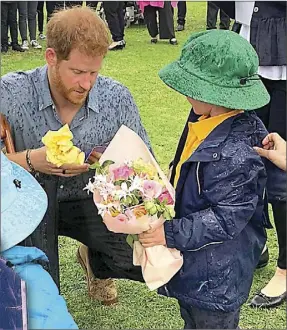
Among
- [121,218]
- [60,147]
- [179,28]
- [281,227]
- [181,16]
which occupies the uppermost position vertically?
[60,147]

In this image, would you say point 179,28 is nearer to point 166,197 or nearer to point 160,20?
point 160,20

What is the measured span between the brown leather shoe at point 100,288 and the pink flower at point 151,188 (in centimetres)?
98

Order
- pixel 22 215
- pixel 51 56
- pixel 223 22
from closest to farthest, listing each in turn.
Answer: pixel 22 215 < pixel 51 56 < pixel 223 22

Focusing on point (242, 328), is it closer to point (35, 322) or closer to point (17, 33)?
point (35, 322)

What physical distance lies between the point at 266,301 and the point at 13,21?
17.3ft

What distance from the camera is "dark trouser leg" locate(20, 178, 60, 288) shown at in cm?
232

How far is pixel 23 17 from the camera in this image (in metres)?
7.24

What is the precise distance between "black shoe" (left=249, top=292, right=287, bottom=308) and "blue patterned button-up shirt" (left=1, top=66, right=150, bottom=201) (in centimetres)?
78

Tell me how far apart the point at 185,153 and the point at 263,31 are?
0.73 m

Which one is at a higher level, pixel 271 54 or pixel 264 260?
pixel 271 54

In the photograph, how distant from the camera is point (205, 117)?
1.97m

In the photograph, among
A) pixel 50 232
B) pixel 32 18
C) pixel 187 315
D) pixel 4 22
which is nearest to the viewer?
pixel 187 315

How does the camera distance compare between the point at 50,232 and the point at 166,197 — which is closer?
the point at 166,197

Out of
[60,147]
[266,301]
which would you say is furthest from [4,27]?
[60,147]
